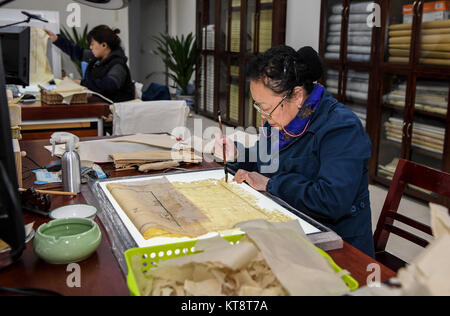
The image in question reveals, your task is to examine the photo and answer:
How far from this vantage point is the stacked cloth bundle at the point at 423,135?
313 cm

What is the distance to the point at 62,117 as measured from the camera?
303 cm

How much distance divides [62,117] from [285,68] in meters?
2.04

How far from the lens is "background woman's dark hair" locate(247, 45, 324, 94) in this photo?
147cm

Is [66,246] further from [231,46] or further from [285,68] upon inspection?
[231,46]

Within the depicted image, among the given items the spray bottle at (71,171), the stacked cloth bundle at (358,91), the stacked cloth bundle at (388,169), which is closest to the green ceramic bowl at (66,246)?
the spray bottle at (71,171)

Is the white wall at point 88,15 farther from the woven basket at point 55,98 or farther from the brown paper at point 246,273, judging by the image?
the brown paper at point 246,273

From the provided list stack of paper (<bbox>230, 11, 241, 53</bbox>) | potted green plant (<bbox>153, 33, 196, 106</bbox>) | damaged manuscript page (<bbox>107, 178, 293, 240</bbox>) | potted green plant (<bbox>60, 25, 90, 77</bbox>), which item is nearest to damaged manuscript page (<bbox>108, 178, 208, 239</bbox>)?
damaged manuscript page (<bbox>107, 178, 293, 240</bbox>)

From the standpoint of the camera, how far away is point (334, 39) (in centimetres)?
393

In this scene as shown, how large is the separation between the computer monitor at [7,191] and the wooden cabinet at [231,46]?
413 cm

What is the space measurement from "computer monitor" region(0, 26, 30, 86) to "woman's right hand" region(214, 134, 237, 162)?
1.73m

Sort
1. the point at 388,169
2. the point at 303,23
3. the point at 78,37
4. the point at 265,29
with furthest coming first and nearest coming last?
the point at 78,37 < the point at 265,29 < the point at 303,23 < the point at 388,169

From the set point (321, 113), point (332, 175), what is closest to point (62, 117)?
point (321, 113)
